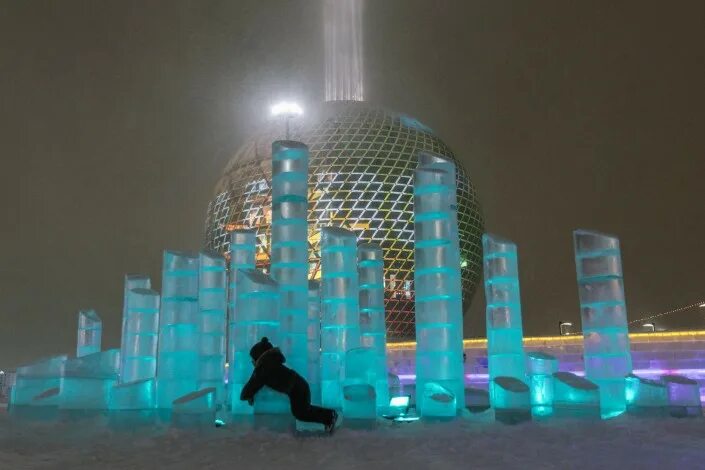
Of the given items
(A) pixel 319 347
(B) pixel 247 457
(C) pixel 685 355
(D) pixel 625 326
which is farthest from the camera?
(C) pixel 685 355

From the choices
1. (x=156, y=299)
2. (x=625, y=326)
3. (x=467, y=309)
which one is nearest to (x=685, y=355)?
(x=625, y=326)

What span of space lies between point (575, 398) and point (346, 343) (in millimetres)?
3623

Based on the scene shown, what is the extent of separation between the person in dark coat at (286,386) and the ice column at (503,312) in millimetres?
4338

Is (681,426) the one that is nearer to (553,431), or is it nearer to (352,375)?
(553,431)

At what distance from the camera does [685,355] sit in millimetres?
15516

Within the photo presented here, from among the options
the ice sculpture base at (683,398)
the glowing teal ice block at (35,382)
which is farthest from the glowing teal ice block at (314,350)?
the ice sculpture base at (683,398)

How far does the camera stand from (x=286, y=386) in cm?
770

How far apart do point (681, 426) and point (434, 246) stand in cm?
403

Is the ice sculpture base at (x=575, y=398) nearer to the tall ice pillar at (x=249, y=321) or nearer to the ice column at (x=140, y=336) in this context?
the tall ice pillar at (x=249, y=321)

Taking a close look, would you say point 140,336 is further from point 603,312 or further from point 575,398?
point 603,312

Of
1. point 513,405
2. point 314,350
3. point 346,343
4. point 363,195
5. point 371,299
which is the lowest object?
point 513,405

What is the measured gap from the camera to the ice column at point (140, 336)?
11.9m

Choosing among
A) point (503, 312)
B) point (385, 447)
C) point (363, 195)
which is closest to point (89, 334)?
point (503, 312)

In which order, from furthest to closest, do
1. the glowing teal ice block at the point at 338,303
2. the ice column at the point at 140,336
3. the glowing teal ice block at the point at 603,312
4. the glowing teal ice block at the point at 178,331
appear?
the ice column at the point at 140,336, the glowing teal ice block at the point at 338,303, the glowing teal ice block at the point at 603,312, the glowing teal ice block at the point at 178,331
